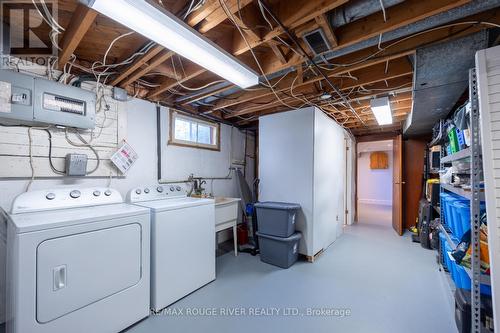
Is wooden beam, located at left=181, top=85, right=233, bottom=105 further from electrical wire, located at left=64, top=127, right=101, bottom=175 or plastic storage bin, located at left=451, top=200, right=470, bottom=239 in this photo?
plastic storage bin, located at left=451, top=200, right=470, bottom=239

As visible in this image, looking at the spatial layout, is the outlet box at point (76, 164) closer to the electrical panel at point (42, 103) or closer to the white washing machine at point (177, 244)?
the electrical panel at point (42, 103)

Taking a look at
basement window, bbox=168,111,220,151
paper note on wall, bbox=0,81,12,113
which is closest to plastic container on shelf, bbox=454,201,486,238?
basement window, bbox=168,111,220,151

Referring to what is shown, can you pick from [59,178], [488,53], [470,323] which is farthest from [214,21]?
[470,323]

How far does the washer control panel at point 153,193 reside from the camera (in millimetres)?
2369

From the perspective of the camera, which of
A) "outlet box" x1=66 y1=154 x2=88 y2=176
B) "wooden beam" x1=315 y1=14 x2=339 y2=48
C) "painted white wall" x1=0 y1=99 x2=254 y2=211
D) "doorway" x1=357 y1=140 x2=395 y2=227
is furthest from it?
"doorway" x1=357 y1=140 x2=395 y2=227

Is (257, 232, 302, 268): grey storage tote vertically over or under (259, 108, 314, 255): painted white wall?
under

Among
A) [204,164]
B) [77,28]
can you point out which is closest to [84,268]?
[77,28]

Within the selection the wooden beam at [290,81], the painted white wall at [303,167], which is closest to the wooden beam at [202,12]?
the wooden beam at [290,81]

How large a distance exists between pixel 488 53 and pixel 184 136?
10.5ft

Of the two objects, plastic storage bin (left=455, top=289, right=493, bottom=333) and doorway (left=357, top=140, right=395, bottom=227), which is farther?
doorway (left=357, top=140, right=395, bottom=227)

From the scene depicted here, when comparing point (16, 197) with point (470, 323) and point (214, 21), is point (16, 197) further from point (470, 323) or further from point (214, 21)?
point (470, 323)

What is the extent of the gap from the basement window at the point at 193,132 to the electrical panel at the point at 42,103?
107 centimetres

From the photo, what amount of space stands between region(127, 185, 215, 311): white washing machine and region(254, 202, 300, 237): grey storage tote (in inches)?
32.5

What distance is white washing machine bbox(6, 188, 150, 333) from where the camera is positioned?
133 centimetres
